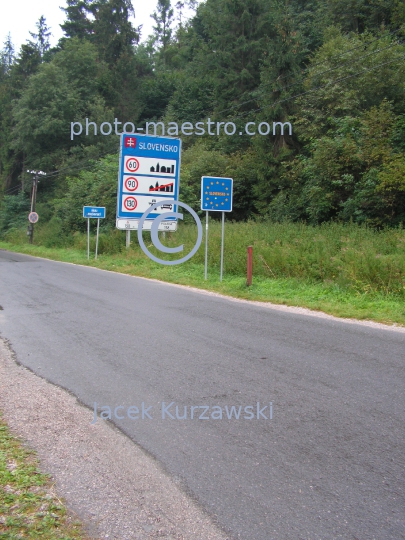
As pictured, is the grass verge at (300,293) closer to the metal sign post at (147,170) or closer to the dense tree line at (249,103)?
the metal sign post at (147,170)

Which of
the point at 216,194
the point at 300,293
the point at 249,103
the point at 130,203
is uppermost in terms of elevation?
the point at 249,103

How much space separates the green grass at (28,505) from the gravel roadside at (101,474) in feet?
0.27

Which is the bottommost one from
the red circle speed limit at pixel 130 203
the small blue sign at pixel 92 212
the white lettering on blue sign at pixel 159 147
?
the red circle speed limit at pixel 130 203

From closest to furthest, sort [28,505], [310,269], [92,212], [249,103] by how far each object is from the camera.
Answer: [28,505] < [310,269] < [92,212] < [249,103]

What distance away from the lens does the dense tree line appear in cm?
2522

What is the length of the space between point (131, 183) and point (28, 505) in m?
6.62

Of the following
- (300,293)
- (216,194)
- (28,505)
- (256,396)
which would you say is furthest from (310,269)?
(28,505)

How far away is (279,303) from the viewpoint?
1187cm

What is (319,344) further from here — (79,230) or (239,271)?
(79,230)

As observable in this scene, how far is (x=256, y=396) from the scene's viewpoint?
5.31 metres

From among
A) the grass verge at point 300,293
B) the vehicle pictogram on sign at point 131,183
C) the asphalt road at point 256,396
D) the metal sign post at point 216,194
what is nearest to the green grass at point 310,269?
the grass verge at point 300,293

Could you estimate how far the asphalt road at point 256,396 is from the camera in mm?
3352

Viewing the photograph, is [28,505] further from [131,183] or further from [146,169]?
[146,169]

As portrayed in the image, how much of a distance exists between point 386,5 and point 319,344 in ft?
125
